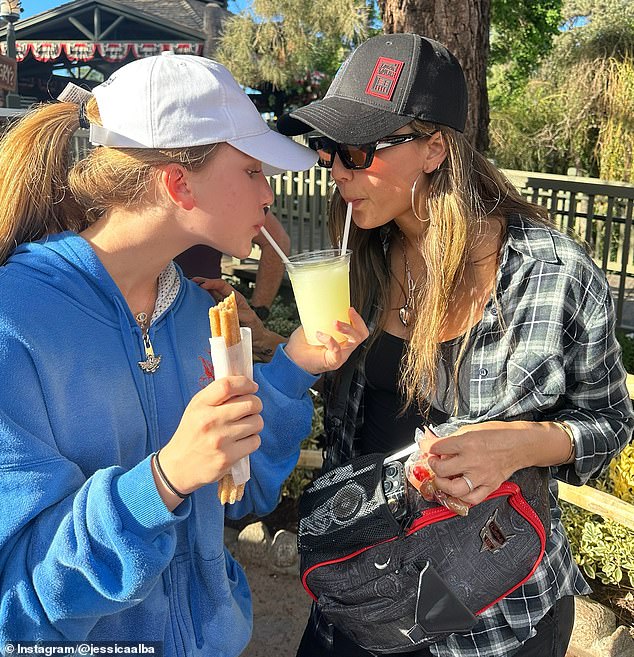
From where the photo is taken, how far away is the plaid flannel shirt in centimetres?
178

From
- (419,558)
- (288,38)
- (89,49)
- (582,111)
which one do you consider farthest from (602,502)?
(89,49)

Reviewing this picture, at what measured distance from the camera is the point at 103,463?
55.1 inches

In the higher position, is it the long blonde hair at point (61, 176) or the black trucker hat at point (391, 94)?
the black trucker hat at point (391, 94)

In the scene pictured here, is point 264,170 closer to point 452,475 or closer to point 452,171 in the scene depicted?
point 452,171

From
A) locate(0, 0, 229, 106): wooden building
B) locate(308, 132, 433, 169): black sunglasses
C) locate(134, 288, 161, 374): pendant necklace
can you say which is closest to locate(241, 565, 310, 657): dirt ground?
locate(134, 288, 161, 374): pendant necklace

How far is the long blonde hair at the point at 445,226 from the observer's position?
1901 mm

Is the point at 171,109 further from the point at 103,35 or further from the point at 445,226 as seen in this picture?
the point at 103,35

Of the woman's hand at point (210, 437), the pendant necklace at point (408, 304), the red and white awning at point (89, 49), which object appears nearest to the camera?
the woman's hand at point (210, 437)

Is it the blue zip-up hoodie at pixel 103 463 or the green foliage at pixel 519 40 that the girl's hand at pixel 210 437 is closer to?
the blue zip-up hoodie at pixel 103 463

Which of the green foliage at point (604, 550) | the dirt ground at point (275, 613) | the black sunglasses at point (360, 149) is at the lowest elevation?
the dirt ground at point (275, 613)

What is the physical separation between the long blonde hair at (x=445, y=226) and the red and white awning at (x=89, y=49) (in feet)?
68.2

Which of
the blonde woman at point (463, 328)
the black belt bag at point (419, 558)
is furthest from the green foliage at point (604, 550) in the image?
the black belt bag at point (419, 558)

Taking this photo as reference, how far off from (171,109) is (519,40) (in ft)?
57.3

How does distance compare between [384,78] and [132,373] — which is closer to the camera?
[132,373]
